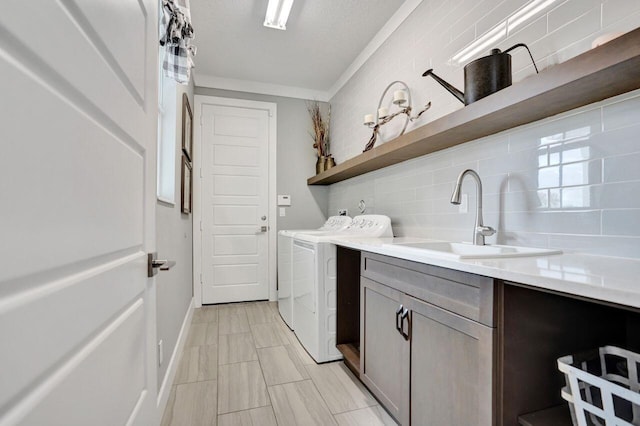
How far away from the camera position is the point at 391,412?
4.87 feet

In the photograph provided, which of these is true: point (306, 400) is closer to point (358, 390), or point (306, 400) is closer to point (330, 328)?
point (358, 390)

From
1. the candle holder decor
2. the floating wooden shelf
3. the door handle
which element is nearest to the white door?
the door handle

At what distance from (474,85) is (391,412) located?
5.30 feet

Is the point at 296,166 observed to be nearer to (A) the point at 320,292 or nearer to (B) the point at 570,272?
(A) the point at 320,292

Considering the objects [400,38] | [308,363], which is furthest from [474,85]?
[308,363]

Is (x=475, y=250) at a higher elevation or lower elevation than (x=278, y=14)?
lower

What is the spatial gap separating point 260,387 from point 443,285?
133 centimetres

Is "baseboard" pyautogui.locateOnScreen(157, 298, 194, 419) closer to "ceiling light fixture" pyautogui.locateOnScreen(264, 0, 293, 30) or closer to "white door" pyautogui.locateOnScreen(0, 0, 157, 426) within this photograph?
"white door" pyautogui.locateOnScreen(0, 0, 157, 426)

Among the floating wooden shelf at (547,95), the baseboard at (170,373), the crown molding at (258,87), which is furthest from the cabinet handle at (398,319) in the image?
the crown molding at (258,87)

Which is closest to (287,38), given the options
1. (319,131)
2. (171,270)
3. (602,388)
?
(319,131)

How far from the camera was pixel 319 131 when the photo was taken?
12.6ft

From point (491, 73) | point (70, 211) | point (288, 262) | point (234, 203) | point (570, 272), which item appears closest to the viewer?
point (70, 211)

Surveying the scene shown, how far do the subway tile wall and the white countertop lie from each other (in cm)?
18

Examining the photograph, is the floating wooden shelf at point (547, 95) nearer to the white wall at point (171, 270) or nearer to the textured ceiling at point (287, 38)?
the textured ceiling at point (287, 38)
